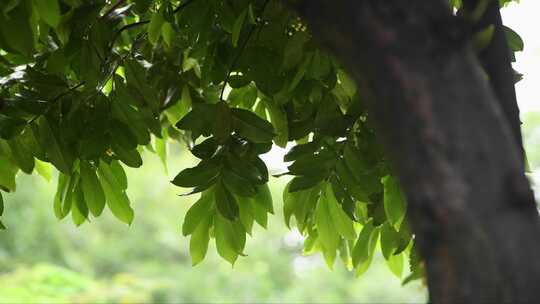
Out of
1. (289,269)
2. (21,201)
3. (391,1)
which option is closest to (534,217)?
(391,1)

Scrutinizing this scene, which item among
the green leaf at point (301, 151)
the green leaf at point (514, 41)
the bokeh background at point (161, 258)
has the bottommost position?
the green leaf at point (301, 151)

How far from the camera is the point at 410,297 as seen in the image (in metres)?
8.01

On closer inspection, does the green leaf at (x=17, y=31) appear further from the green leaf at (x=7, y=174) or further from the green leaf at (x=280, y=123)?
the green leaf at (x=280, y=123)

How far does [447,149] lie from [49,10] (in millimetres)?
816

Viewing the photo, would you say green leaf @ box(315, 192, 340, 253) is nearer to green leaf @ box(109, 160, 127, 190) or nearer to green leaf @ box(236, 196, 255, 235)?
green leaf @ box(236, 196, 255, 235)

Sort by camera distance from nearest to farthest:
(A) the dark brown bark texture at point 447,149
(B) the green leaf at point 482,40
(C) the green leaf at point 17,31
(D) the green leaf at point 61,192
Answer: (A) the dark brown bark texture at point 447,149
(B) the green leaf at point 482,40
(C) the green leaf at point 17,31
(D) the green leaf at point 61,192

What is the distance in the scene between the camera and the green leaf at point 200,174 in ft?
5.13

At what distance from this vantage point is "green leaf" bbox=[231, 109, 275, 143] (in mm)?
1556

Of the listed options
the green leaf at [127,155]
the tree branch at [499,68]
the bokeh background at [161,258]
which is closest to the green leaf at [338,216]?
the green leaf at [127,155]

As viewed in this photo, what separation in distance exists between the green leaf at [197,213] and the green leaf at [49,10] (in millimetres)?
525

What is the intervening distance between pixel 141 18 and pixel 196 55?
0.89ft

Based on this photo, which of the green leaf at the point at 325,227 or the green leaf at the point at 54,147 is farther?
the green leaf at the point at 325,227

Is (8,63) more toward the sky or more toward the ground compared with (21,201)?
more toward the ground

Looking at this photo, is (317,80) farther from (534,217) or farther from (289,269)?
(289,269)
